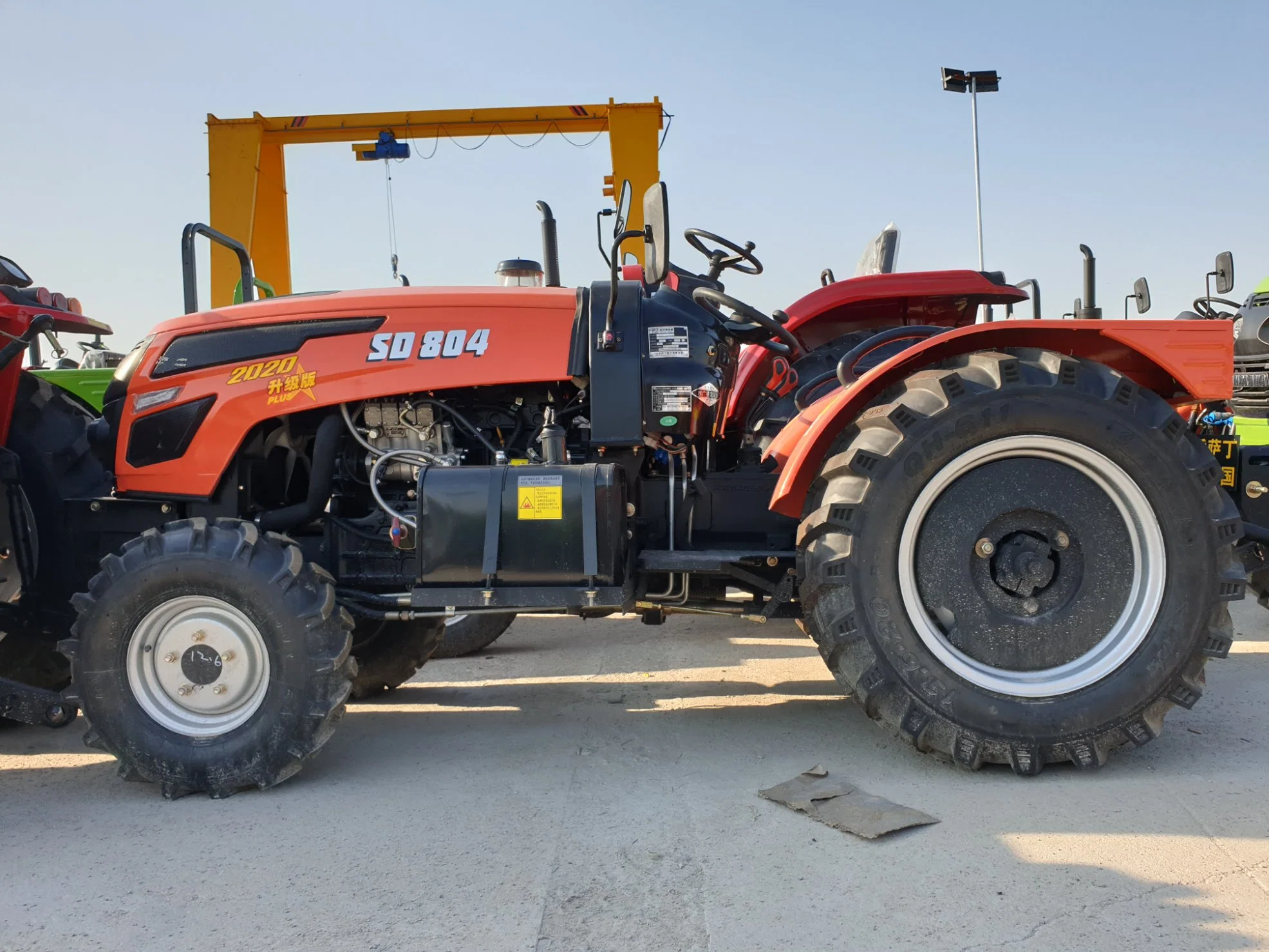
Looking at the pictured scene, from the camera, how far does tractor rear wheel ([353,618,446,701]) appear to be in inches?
153

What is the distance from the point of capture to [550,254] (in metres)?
3.78

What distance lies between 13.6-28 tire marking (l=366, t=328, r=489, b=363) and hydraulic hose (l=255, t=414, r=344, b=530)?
30 cm

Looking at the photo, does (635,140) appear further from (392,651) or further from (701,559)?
(701,559)

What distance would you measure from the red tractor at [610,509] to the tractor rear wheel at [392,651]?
30 centimetres

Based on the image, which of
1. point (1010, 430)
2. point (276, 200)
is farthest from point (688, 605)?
point (276, 200)

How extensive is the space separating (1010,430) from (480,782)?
1807 millimetres

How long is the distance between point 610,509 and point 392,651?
1.38 meters

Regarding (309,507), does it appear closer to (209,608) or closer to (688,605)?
(209,608)

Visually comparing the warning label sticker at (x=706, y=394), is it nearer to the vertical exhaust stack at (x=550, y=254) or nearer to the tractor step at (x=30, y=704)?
the vertical exhaust stack at (x=550, y=254)

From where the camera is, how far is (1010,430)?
9.27 feet

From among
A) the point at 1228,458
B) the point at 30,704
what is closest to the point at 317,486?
the point at 30,704

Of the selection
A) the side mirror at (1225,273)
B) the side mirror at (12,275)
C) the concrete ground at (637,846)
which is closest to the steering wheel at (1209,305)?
the side mirror at (1225,273)

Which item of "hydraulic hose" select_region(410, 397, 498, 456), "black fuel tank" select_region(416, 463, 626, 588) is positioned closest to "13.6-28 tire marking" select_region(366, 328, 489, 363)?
"hydraulic hose" select_region(410, 397, 498, 456)

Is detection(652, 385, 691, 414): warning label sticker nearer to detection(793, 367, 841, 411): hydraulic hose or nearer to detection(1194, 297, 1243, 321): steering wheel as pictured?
detection(793, 367, 841, 411): hydraulic hose
